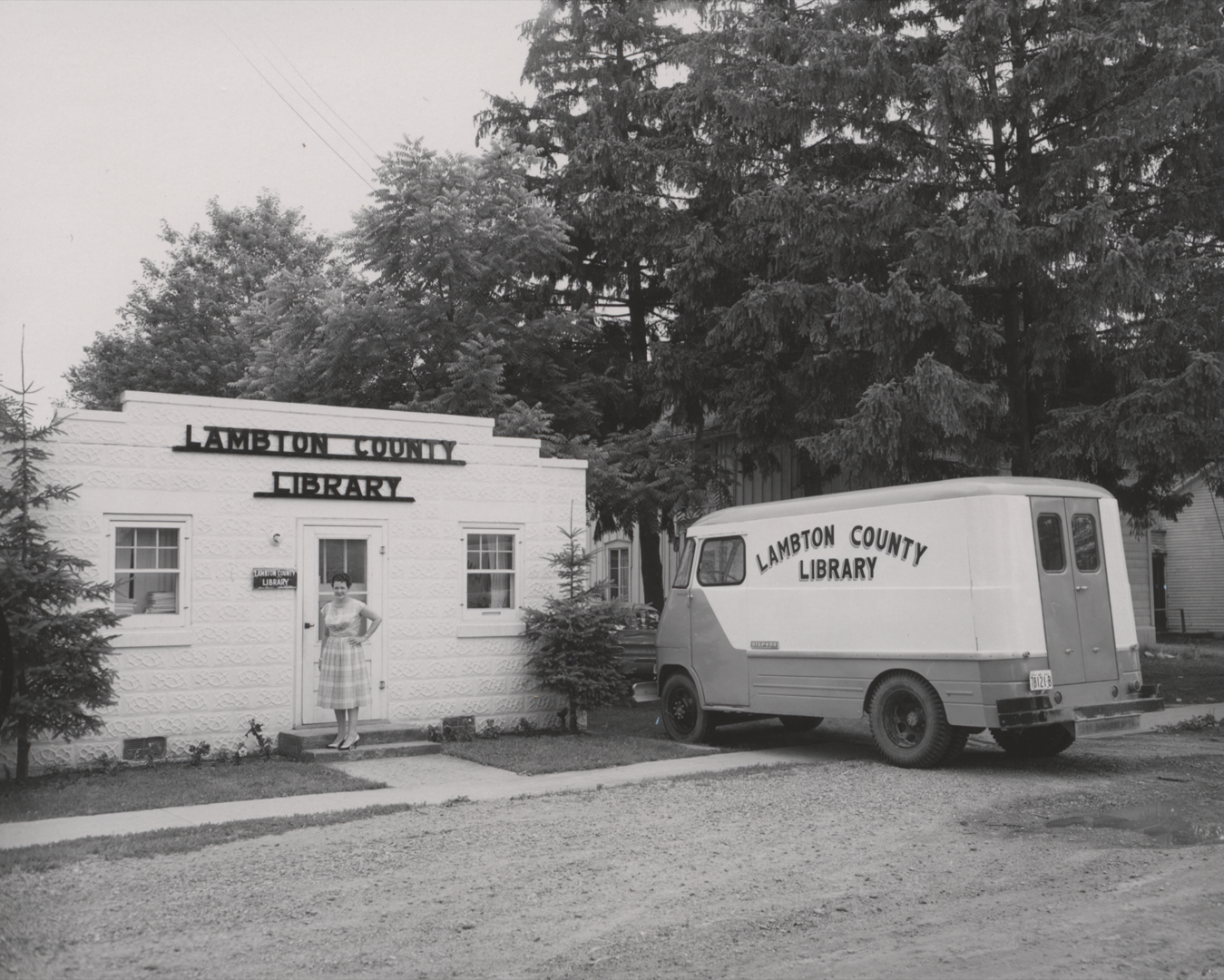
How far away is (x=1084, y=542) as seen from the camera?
482 inches

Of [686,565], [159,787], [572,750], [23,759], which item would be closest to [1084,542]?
[686,565]

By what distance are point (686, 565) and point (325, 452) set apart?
4407mm

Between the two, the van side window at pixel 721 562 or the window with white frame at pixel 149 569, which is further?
the van side window at pixel 721 562

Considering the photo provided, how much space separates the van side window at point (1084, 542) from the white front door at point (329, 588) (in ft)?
24.6

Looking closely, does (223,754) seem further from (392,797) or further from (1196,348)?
(1196,348)

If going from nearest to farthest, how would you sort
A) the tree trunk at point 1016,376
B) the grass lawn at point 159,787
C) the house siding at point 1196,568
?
the grass lawn at point 159,787 → the tree trunk at point 1016,376 → the house siding at point 1196,568

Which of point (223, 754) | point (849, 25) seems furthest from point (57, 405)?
point (849, 25)

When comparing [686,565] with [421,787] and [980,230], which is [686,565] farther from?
[980,230]

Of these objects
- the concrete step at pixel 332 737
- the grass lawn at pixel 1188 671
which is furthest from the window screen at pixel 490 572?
the grass lawn at pixel 1188 671

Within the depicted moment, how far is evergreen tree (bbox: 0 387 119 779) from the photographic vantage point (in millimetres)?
11219

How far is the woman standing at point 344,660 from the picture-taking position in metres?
13.1

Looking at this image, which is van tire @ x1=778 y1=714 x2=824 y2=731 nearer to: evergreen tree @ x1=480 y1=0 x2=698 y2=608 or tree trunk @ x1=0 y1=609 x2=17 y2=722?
evergreen tree @ x1=480 y1=0 x2=698 y2=608

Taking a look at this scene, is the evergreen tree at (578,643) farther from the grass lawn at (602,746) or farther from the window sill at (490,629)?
A: the grass lawn at (602,746)

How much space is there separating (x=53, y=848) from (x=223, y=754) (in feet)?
14.6
